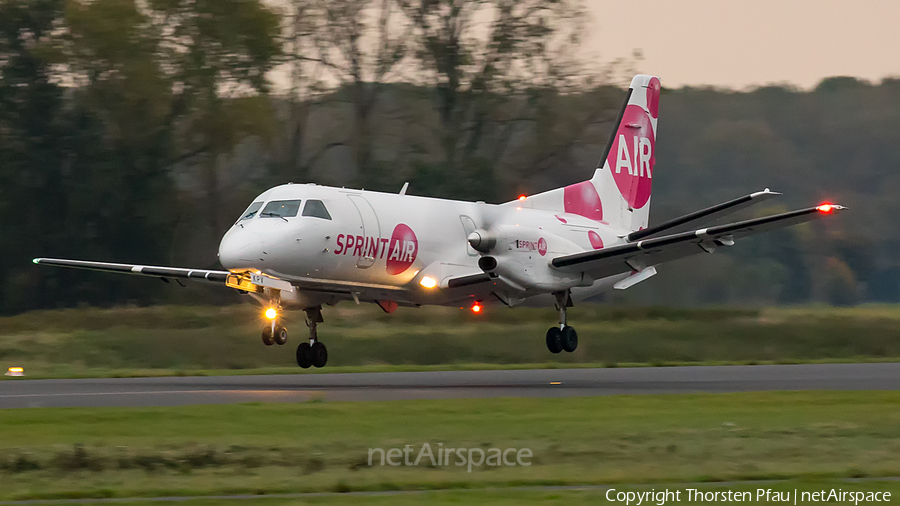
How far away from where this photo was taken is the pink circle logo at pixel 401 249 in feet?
67.7

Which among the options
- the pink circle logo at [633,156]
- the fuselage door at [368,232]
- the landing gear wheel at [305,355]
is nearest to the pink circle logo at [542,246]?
the fuselage door at [368,232]

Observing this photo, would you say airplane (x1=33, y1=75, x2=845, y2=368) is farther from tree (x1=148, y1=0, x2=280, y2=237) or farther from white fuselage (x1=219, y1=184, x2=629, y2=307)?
tree (x1=148, y1=0, x2=280, y2=237)

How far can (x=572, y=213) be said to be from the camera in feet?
80.7

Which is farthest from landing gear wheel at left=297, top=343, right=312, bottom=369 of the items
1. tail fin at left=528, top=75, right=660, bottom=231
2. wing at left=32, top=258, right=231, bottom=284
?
tail fin at left=528, top=75, right=660, bottom=231

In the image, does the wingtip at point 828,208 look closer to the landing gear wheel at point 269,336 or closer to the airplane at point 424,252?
the airplane at point 424,252

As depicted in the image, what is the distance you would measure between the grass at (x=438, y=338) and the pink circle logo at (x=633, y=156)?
3372 millimetres

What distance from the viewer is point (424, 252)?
2123cm

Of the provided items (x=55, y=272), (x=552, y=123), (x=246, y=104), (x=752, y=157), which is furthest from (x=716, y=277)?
(x=55, y=272)

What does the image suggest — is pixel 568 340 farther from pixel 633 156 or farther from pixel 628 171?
pixel 633 156

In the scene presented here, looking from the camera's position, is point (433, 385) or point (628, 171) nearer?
point (433, 385)

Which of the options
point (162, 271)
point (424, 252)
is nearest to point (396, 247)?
point (424, 252)

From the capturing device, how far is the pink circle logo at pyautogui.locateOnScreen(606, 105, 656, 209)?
26359 mm

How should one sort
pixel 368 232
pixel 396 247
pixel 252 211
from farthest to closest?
1. pixel 396 247
2. pixel 368 232
3. pixel 252 211

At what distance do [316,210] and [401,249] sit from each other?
6.34 ft
